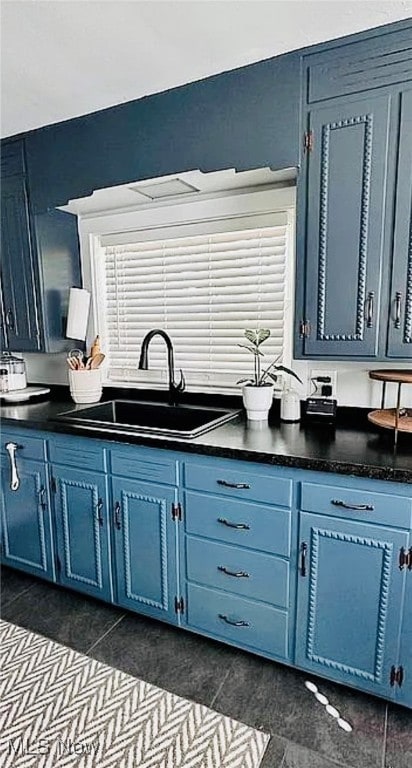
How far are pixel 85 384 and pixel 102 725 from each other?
60.0 inches

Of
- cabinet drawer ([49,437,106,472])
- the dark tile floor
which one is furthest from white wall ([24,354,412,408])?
the dark tile floor

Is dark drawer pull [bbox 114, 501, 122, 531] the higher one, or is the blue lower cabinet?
dark drawer pull [bbox 114, 501, 122, 531]

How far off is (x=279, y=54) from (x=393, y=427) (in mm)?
1477

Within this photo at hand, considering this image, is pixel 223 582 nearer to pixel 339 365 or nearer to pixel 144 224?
pixel 339 365

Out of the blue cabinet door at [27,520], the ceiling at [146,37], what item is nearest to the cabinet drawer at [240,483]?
the blue cabinet door at [27,520]

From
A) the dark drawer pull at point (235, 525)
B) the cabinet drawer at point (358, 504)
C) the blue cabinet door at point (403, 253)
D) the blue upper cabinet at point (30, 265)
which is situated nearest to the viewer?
the cabinet drawer at point (358, 504)

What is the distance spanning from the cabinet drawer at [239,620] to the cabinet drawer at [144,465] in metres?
0.48

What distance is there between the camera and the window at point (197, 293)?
2182 mm

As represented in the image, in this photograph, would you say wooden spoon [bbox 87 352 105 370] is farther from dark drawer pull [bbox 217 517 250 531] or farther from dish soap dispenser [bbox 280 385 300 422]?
dark drawer pull [bbox 217 517 250 531]

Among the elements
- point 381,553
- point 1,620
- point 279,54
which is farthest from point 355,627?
point 279,54

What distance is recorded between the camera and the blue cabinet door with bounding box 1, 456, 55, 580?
2.14m

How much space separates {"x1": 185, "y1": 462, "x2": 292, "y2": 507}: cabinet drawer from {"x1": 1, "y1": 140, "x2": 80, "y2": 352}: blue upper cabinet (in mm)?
1343

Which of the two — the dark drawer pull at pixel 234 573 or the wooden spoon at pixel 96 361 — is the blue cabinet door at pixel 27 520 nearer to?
the wooden spoon at pixel 96 361

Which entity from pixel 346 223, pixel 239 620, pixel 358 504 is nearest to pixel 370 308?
pixel 346 223
